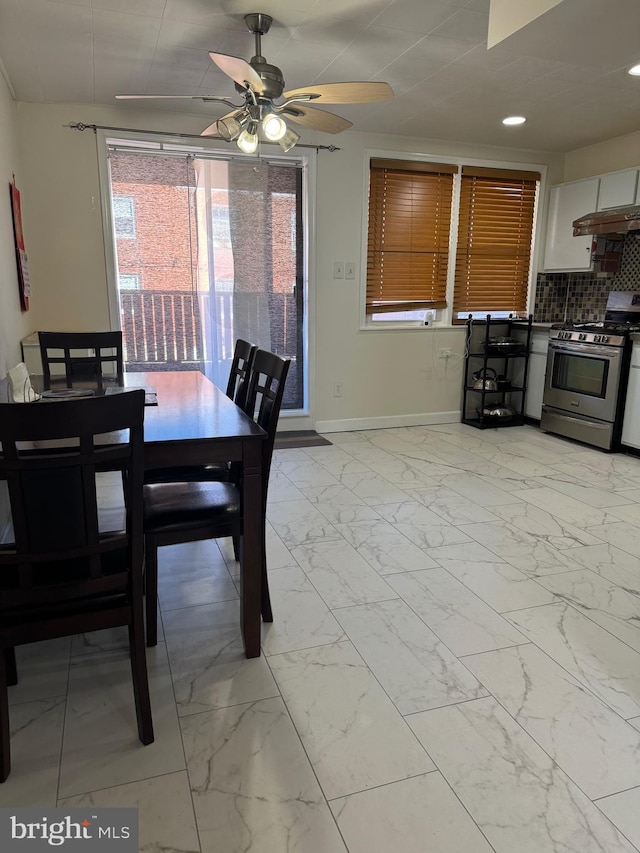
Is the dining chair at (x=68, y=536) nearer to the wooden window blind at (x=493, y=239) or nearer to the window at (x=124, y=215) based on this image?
the window at (x=124, y=215)

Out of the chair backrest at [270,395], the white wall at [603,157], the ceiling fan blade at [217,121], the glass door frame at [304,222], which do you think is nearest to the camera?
the chair backrest at [270,395]

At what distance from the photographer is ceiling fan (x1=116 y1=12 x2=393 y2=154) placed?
2463mm

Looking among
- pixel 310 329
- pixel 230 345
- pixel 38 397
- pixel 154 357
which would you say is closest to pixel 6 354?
pixel 38 397

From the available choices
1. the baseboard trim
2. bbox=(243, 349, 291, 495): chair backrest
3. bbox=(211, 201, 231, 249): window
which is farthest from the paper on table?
the baseboard trim

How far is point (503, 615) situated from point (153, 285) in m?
3.47

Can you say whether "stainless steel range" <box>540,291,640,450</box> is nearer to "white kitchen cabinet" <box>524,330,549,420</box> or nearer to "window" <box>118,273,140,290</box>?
"white kitchen cabinet" <box>524,330,549,420</box>

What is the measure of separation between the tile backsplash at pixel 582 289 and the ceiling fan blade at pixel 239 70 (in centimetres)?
372

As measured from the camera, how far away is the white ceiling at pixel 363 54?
2.51 meters

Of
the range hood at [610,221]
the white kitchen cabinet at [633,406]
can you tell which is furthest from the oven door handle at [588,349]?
the range hood at [610,221]

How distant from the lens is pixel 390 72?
10.9 feet

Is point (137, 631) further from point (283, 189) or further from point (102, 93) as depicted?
point (283, 189)

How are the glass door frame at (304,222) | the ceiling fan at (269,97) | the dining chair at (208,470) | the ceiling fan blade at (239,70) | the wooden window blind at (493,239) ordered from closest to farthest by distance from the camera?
1. the ceiling fan blade at (239,70)
2. the dining chair at (208,470)
3. the ceiling fan at (269,97)
4. the glass door frame at (304,222)
5. the wooden window blind at (493,239)

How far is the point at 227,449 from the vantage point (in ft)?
5.76

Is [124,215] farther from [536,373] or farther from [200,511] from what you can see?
[536,373]
